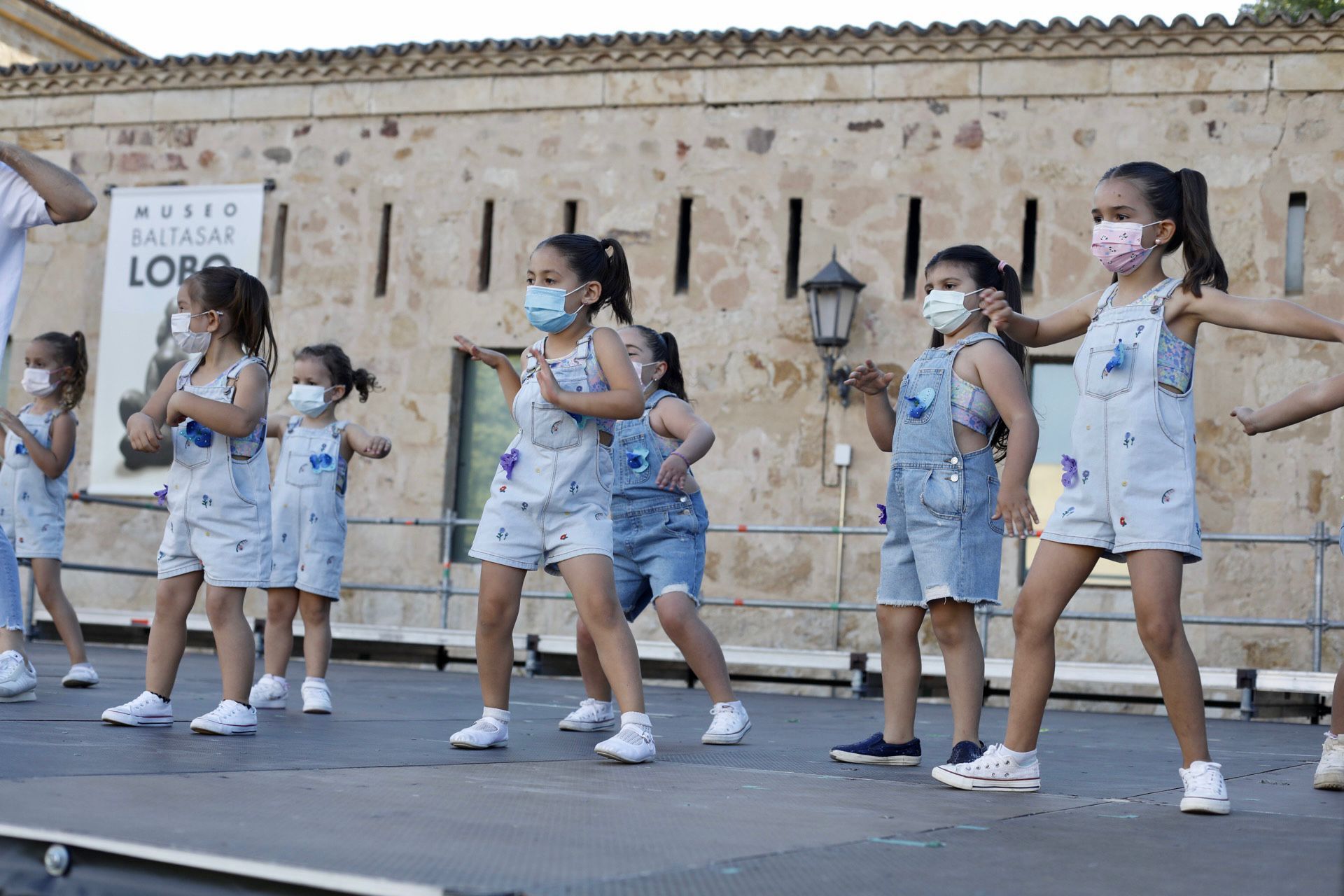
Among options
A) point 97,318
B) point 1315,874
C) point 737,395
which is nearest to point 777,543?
point 737,395

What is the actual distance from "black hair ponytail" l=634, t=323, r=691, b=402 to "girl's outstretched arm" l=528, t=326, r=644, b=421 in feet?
3.71

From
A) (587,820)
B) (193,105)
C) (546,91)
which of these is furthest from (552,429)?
(193,105)

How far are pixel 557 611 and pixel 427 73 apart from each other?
15.4ft

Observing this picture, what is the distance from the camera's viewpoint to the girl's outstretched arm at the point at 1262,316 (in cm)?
353

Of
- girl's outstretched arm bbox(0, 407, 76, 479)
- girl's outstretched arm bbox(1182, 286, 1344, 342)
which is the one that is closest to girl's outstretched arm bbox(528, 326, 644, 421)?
girl's outstretched arm bbox(1182, 286, 1344, 342)

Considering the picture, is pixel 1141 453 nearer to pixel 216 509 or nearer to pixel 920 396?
pixel 920 396

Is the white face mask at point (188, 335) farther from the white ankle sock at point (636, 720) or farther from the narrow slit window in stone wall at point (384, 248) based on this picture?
the narrow slit window in stone wall at point (384, 248)

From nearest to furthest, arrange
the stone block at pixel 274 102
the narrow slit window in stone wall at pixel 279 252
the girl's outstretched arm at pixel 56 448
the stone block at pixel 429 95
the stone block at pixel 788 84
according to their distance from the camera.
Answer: the girl's outstretched arm at pixel 56 448, the stone block at pixel 788 84, the stone block at pixel 429 95, the narrow slit window in stone wall at pixel 279 252, the stone block at pixel 274 102

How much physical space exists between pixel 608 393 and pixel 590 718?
5.24ft

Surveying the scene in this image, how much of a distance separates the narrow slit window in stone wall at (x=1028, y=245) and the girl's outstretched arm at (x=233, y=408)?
27.0ft

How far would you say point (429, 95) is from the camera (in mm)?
13445

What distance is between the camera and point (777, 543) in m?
12.1

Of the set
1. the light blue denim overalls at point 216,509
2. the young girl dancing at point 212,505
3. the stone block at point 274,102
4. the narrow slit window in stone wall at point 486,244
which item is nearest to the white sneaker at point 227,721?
the young girl dancing at point 212,505

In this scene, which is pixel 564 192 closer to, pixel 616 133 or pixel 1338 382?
pixel 616 133
